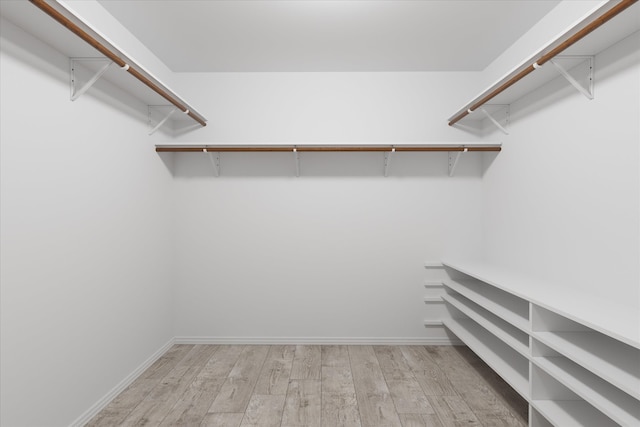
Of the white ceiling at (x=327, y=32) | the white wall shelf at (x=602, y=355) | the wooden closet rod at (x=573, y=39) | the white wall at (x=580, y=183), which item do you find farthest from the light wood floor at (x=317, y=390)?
the white ceiling at (x=327, y=32)

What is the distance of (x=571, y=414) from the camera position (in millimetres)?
1717

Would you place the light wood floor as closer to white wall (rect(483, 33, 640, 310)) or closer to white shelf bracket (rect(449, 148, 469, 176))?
white wall (rect(483, 33, 640, 310))

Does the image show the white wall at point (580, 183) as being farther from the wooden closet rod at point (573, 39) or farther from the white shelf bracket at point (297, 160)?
the white shelf bracket at point (297, 160)

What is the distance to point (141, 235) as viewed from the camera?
2805 mm

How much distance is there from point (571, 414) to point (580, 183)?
4.04 ft

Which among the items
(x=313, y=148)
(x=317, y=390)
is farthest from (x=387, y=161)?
(x=317, y=390)

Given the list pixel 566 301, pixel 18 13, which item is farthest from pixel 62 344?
pixel 566 301

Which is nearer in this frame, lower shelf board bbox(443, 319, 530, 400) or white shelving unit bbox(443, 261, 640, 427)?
white shelving unit bbox(443, 261, 640, 427)

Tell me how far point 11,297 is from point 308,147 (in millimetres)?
2139

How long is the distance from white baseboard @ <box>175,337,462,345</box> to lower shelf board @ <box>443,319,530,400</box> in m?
0.30

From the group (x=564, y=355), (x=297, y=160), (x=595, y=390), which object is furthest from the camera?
(x=297, y=160)

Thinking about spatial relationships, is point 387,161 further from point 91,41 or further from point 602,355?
point 91,41

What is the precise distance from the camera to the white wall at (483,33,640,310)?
178 centimetres

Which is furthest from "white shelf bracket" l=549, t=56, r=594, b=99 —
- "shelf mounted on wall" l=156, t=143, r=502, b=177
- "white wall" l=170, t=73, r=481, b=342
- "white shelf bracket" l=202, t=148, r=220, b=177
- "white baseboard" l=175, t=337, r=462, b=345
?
"white shelf bracket" l=202, t=148, r=220, b=177
